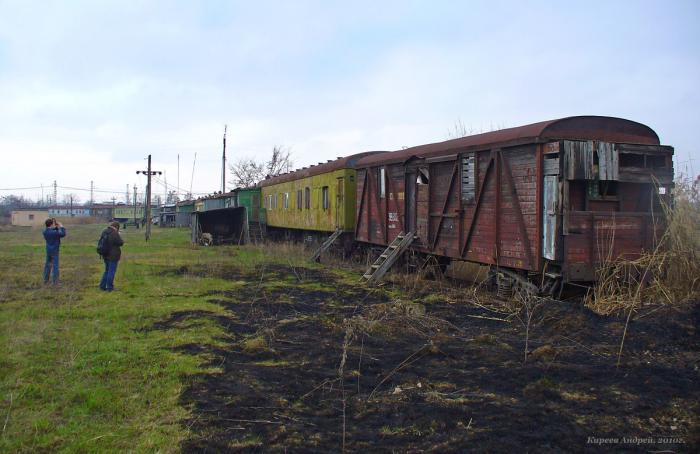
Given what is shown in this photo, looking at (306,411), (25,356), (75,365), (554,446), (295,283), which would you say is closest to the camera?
(554,446)

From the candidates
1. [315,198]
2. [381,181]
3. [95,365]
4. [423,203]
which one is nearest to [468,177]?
[423,203]

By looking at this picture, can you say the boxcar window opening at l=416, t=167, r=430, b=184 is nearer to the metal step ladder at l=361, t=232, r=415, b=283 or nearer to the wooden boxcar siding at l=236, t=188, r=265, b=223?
the metal step ladder at l=361, t=232, r=415, b=283

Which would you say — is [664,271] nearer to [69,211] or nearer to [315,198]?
[315,198]

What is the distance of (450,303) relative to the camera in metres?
9.05

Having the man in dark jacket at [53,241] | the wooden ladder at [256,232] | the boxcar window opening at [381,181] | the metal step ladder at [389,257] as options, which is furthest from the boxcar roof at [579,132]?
the wooden ladder at [256,232]

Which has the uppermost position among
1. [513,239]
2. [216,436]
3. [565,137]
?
[565,137]

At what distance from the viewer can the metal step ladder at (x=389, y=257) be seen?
1179cm

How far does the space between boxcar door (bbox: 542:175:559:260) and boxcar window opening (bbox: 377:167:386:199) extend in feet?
20.7

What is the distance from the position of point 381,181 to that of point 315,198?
6.29m

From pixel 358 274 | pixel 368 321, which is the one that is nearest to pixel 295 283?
pixel 358 274

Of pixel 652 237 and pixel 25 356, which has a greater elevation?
pixel 652 237

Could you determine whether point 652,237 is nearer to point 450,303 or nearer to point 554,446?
point 450,303

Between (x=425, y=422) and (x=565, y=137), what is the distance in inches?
235

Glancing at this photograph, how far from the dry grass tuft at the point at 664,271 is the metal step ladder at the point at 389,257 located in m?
4.66
